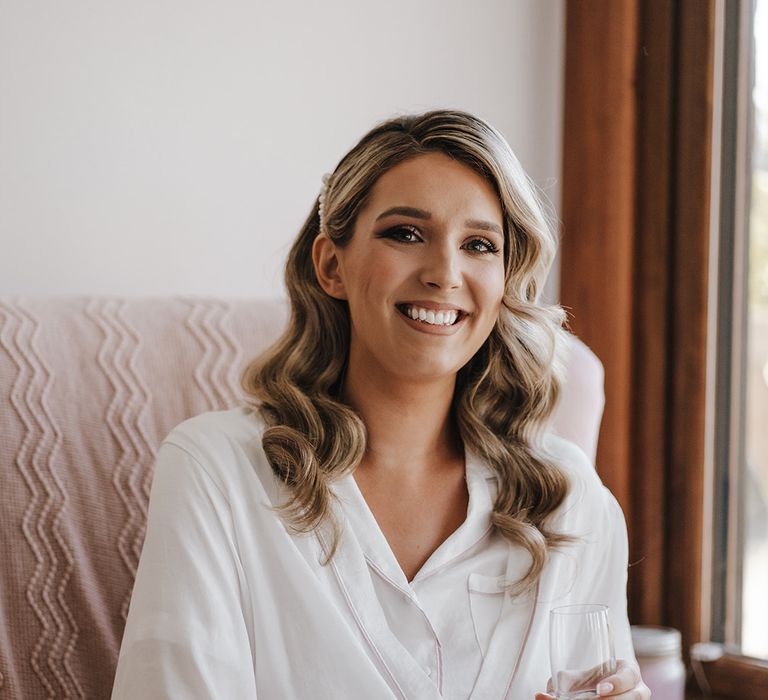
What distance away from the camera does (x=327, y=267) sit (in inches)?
63.8

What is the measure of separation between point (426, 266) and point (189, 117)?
848 millimetres

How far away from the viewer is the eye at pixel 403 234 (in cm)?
151

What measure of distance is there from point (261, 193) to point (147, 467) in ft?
2.45

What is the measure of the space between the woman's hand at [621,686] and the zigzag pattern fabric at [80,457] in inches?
31.1

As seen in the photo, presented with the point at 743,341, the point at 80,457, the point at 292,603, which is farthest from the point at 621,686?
the point at 743,341

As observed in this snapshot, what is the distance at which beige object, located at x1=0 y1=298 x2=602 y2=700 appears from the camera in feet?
5.24

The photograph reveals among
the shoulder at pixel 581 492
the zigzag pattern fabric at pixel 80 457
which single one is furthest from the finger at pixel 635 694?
the zigzag pattern fabric at pixel 80 457

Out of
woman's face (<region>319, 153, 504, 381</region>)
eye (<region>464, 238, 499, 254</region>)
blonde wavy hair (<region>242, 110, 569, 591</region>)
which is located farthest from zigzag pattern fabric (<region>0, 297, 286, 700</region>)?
eye (<region>464, 238, 499, 254</region>)

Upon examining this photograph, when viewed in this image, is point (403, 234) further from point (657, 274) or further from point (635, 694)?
point (657, 274)

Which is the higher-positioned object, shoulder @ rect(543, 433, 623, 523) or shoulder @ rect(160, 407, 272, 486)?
shoulder @ rect(160, 407, 272, 486)

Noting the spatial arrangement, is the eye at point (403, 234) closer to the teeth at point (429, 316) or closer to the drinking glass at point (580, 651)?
the teeth at point (429, 316)

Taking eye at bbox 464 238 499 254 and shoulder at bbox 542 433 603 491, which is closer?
eye at bbox 464 238 499 254

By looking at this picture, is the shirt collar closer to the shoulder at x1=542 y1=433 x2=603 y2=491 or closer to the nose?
the shoulder at x1=542 y1=433 x2=603 y2=491

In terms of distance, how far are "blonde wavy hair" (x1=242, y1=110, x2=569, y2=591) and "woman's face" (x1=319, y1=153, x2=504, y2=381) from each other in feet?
0.10
